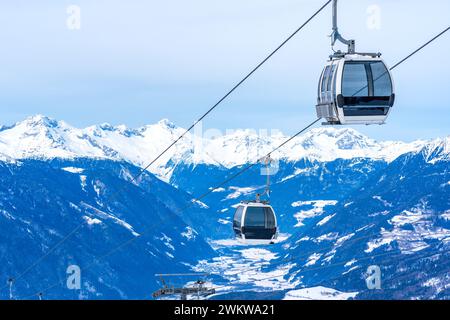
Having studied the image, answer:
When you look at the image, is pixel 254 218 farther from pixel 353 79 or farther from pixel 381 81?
pixel 353 79

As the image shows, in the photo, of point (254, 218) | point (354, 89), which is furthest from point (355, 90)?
point (254, 218)

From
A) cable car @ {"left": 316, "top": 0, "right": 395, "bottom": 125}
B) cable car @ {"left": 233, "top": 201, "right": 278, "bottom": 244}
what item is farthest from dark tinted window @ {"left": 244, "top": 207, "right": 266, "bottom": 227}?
cable car @ {"left": 316, "top": 0, "right": 395, "bottom": 125}

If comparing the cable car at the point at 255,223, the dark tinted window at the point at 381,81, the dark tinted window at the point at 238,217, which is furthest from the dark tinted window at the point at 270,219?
the dark tinted window at the point at 381,81

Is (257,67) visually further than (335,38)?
Yes

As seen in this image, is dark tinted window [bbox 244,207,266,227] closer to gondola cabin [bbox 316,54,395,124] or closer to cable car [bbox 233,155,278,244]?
cable car [bbox 233,155,278,244]

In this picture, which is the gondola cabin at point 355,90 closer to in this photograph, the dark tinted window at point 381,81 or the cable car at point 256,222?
the dark tinted window at point 381,81
